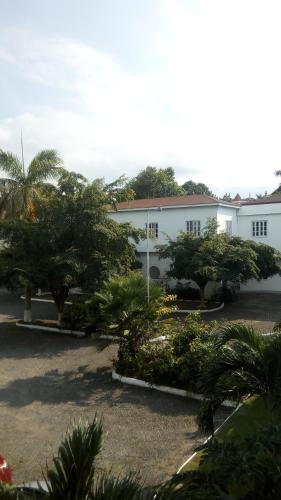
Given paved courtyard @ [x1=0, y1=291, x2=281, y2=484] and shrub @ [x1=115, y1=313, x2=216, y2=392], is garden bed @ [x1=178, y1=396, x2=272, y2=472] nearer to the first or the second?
paved courtyard @ [x1=0, y1=291, x2=281, y2=484]

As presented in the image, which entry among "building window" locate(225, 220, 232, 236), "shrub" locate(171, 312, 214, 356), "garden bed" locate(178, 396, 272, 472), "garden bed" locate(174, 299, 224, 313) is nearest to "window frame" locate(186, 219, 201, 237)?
"building window" locate(225, 220, 232, 236)

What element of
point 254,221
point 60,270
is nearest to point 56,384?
point 60,270

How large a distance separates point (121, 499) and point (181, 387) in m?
8.75

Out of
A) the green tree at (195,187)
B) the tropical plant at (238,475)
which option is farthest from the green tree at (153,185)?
the tropical plant at (238,475)

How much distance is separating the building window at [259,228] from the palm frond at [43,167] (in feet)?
45.7

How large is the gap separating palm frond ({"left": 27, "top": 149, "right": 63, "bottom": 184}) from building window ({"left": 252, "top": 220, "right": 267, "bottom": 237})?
13.9 m

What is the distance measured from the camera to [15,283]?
60.0 ft

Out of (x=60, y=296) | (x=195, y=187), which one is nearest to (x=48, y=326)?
(x=60, y=296)

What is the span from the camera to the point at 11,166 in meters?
25.3

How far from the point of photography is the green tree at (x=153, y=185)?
5144 cm

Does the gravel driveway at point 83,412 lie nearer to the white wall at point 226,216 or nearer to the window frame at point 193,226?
the window frame at point 193,226

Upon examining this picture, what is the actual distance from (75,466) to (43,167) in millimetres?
23376

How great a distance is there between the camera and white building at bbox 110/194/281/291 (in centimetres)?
2945

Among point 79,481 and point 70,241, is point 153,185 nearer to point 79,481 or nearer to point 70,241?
point 70,241
